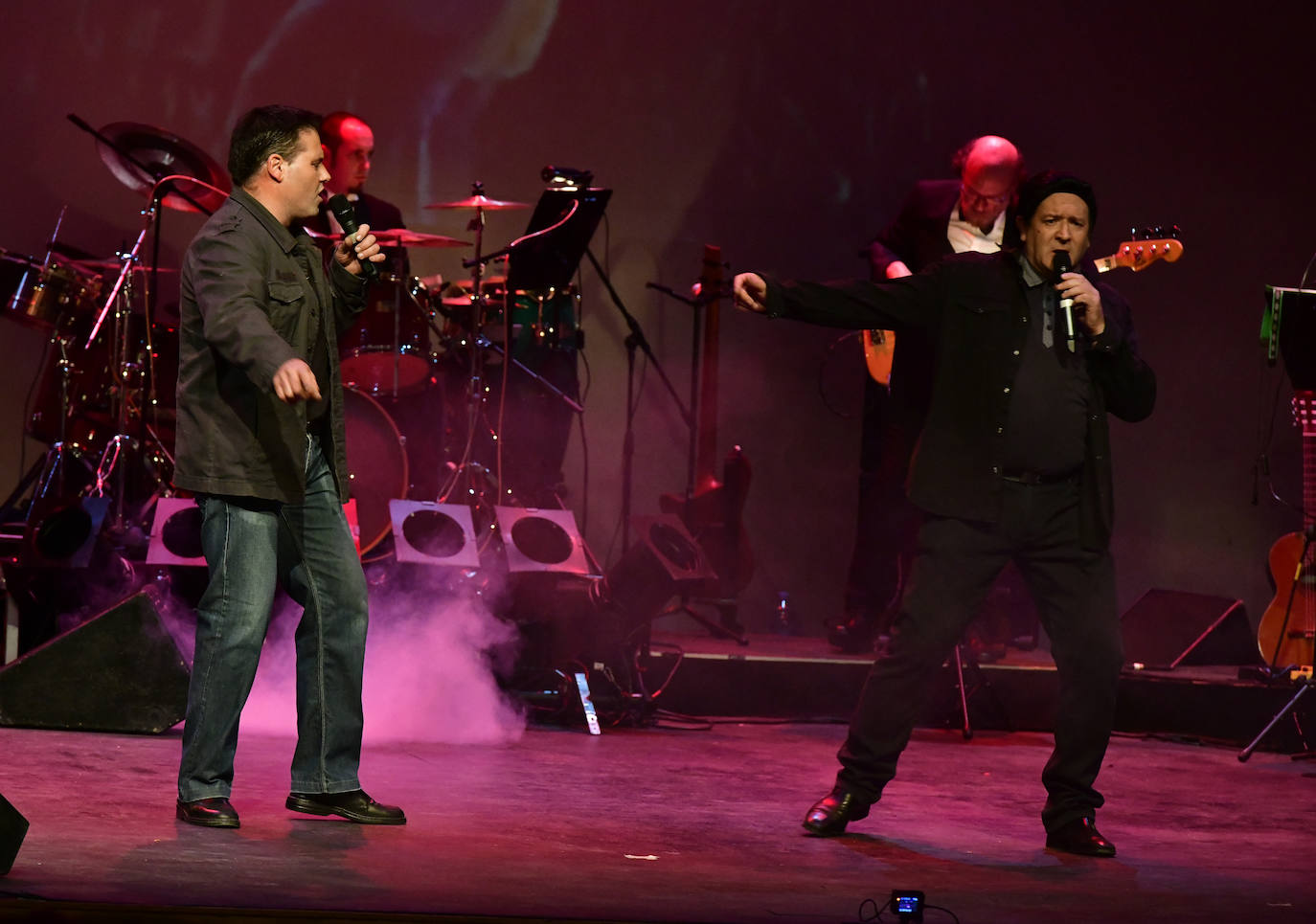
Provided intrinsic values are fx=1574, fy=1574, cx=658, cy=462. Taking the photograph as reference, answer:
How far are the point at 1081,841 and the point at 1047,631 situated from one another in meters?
0.55

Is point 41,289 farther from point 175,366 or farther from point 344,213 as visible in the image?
point 344,213

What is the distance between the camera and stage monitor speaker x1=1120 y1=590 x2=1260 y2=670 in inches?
281

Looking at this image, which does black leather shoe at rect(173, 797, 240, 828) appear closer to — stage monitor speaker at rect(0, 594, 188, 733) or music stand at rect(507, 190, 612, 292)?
stage monitor speaker at rect(0, 594, 188, 733)

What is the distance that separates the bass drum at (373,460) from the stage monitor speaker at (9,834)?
3.81 metres

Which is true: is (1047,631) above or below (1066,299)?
below

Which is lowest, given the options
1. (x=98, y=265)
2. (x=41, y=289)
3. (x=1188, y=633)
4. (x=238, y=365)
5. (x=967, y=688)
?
(x=967, y=688)

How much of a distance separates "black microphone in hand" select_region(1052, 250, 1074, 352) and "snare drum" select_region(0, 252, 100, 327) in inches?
182

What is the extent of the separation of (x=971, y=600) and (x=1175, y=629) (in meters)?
3.40

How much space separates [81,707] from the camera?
5.43 metres

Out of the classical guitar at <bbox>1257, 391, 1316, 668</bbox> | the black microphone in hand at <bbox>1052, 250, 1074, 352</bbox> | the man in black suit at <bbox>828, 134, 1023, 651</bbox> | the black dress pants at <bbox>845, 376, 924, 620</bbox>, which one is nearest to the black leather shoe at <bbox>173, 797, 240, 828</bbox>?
the black microphone in hand at <bbox>1052, 250, 1074, 352</bbox>

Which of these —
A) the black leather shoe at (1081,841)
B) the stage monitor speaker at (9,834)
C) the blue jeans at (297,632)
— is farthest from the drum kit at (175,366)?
the black leather shoe at (1081,841)

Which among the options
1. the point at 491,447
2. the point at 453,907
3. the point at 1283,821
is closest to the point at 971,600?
the point at 1283,821

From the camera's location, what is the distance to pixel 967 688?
687 centimetres

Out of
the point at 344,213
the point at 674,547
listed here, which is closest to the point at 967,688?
the point at 674,547
